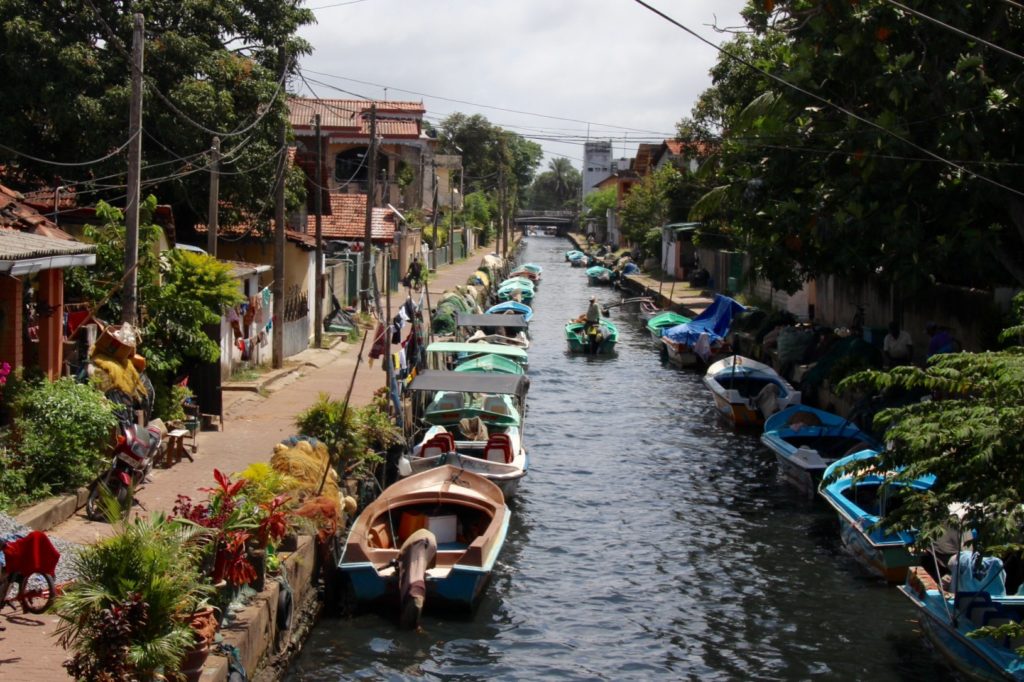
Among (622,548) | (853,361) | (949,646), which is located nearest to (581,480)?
(622,548)

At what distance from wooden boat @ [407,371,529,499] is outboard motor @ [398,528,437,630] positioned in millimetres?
3862

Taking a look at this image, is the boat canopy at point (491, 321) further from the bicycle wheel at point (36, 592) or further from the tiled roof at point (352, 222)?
the bicycle wheel at point (36, 592)

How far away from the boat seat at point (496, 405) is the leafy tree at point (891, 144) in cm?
648

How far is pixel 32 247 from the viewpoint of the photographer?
1416cm

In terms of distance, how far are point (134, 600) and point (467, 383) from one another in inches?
491

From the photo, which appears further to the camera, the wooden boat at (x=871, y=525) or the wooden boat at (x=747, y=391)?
the wooden boat at (x=747, y=391)

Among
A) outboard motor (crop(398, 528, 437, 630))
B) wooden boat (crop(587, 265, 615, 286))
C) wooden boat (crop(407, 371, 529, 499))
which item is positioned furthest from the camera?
wooden boat (crop(587, 265, 615, 286))

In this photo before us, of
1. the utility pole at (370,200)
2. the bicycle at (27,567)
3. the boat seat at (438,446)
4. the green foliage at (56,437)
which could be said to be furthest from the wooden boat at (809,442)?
the utility pole at (370,200)

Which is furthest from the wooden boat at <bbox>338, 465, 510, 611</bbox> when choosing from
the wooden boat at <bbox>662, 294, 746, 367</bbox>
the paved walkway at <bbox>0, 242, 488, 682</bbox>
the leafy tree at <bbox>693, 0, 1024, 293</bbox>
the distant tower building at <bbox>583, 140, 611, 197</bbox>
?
the distant tower building at <bbox>583, 140, 611, 197</bbox>

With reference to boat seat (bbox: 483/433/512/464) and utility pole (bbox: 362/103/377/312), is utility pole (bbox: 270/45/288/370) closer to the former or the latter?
utility pole (bbox: 362/103/377/312)

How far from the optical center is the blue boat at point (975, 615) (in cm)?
1169

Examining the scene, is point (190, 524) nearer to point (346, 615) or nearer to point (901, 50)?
point (346, 615)

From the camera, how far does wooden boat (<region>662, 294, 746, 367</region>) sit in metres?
36.0

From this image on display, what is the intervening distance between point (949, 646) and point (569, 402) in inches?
740
